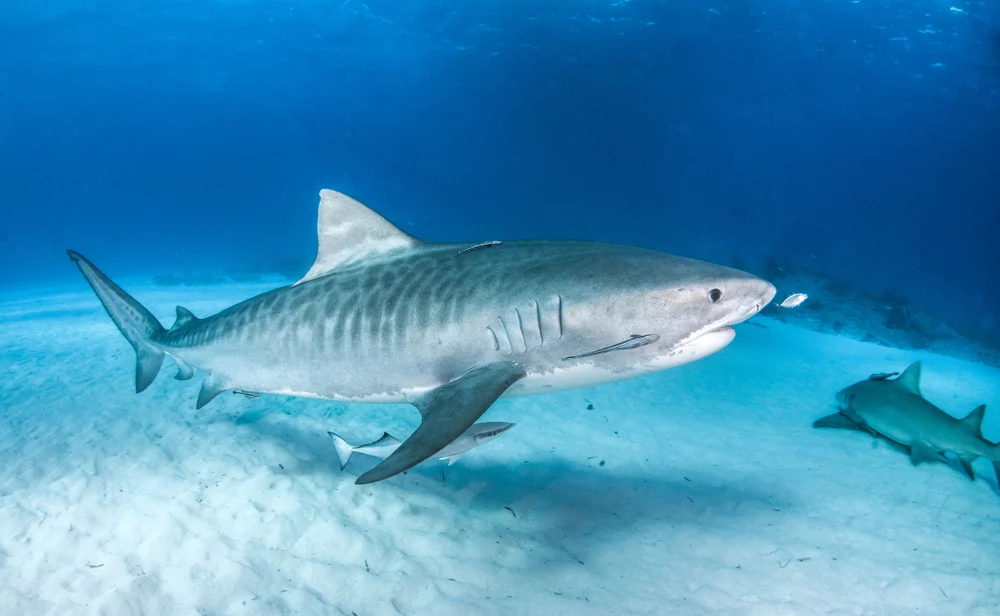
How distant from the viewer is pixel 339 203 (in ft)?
13.0

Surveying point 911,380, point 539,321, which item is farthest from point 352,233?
point 911,380

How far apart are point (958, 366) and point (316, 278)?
1721cm

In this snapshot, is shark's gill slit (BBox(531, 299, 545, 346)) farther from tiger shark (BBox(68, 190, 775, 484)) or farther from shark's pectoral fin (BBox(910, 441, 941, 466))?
shark's pectoral fin (BBox(910, 441, 941, 466))

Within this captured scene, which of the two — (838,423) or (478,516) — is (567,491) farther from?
(838,423)

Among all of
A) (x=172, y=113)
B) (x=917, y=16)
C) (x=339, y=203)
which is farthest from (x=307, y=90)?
(x=339, y=203)

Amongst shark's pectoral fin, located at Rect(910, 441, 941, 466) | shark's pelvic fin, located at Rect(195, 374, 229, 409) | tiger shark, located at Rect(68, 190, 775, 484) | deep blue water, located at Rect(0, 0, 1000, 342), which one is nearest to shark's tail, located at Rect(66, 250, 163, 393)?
tiger shark, located at Rect(68, 190, 775, 484)

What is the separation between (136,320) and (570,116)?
175ft

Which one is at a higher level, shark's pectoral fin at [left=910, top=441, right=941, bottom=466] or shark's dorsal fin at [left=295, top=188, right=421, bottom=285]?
shark's dorsal fin at [left=295, top=188, right=421, bottom=285]

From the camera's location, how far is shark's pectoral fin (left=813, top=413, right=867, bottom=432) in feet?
21.4


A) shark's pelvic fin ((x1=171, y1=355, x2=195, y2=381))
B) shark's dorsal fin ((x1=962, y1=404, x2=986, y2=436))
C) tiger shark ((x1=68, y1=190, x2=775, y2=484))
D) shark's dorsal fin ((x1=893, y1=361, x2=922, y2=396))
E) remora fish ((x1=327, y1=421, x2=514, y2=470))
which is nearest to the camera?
tiger shark ((x1=68, y1=190, x2=775, y2=484))

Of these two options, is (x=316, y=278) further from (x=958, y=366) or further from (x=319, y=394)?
(x=958, y=366)

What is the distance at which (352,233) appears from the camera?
4012 mm

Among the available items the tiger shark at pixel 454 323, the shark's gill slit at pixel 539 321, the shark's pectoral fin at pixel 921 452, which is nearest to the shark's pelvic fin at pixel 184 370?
the tiger shark at pixel 454 323

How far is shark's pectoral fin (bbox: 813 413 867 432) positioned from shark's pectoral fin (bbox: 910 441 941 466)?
826mm
